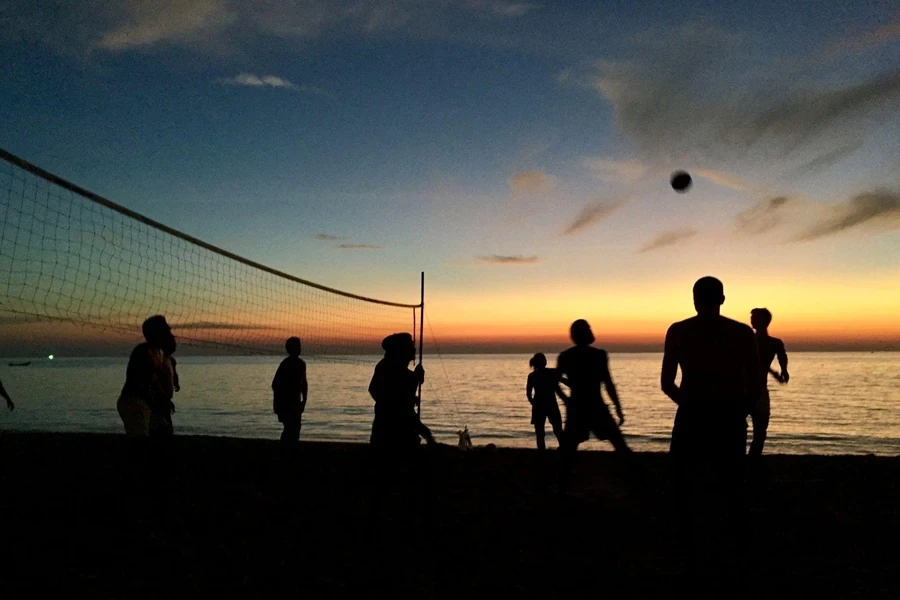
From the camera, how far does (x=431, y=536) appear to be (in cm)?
520

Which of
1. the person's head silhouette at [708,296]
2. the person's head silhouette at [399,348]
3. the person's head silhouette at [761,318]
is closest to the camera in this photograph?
the person's head silhouette at [708,296]

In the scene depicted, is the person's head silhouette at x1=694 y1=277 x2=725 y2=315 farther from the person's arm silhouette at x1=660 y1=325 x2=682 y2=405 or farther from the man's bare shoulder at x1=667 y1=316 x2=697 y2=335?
the person's arm silhouette at x1=660 y1=325 x2=682 y2=405

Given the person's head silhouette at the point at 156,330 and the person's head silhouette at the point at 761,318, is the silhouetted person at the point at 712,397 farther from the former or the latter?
the person's head silhouette at the point at 156,330

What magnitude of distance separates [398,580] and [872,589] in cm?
285

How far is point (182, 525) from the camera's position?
5.57m

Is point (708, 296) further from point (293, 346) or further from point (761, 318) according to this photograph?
point (293, 346)

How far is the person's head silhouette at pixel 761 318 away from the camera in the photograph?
692 cm

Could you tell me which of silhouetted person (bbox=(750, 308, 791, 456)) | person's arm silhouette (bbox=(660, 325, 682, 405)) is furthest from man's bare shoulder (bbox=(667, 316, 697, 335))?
silhouetted person (bbox=(750, 308, 791, 456))

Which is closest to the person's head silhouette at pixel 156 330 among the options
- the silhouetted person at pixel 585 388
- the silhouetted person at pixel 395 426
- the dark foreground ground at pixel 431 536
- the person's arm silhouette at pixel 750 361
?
the dark foreground ground at pixel 431 536

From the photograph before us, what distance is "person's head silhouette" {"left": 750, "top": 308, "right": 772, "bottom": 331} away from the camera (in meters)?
6.92

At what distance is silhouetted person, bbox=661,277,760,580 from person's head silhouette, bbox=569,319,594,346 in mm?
1834

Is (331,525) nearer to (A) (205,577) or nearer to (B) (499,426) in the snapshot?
(A) (205,577)

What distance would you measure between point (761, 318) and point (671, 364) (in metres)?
3.53

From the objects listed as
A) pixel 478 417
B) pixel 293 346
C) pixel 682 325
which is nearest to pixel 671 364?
pixel 682 325
